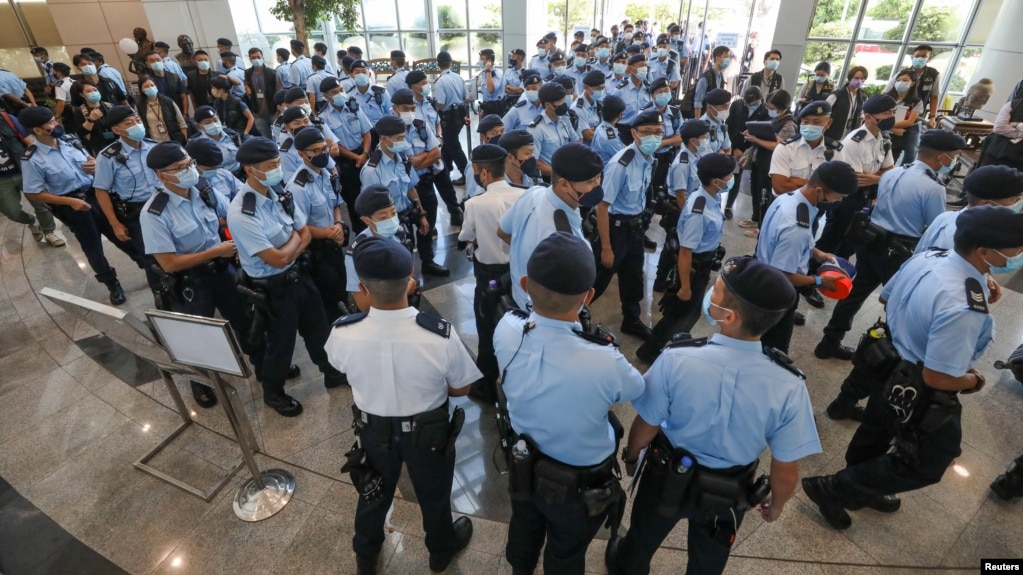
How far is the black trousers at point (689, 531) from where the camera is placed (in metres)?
1.72

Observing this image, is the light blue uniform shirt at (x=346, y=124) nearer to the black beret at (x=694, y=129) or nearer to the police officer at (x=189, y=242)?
the police officer at (x=189, y=242)

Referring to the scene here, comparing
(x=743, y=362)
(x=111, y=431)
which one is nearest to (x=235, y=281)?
(x=111, y=431)

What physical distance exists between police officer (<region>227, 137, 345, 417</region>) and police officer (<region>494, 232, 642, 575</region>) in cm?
174

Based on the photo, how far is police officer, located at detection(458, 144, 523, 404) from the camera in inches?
116

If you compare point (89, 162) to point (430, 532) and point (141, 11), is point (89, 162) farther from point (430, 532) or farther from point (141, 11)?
point (141, 11)

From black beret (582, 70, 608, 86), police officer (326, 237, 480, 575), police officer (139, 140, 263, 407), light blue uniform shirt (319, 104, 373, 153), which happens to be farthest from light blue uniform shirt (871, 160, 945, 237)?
light blue uniform shirt (319, 104, 373, 153)

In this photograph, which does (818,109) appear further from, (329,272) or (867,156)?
(329,272)

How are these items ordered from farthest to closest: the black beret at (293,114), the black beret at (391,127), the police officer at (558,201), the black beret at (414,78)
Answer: the black beret at (414,78) < the black beret at (293,114) < the black beret at (391,127) < the police officer at (558,201)

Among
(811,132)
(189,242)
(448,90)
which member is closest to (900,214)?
(811,132)

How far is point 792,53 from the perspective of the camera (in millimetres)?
10156

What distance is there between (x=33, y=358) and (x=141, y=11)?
1085 centimetres

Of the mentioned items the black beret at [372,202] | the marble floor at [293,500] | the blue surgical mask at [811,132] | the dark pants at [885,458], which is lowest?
the marble floor at [293,500]

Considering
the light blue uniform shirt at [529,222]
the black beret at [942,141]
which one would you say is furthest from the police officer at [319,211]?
the black beret at [942,141]

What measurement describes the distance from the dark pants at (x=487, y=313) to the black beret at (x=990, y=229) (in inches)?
87.0
